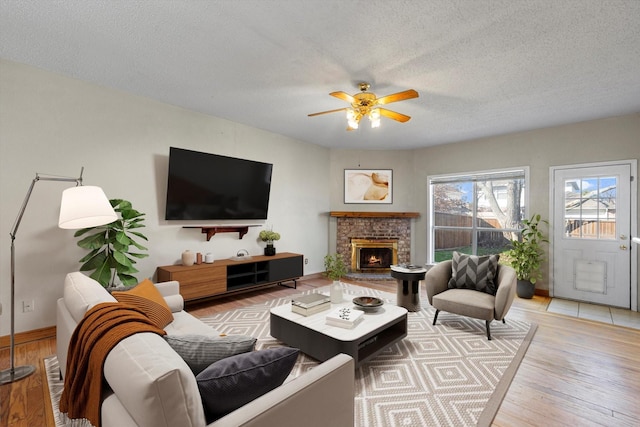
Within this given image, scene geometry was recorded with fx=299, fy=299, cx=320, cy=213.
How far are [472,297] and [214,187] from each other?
11.5ft

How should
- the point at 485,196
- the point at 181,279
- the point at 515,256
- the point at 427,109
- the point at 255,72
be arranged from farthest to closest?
the point at 485,196
the point at 515,256
the point at 427,109
the point at 181,279
the point at 255,72

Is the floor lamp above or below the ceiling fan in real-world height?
below

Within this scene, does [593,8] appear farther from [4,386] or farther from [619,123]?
[4,386]

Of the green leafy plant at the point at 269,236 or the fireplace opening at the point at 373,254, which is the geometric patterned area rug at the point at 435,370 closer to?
the green leafy plant at the point at 269,236

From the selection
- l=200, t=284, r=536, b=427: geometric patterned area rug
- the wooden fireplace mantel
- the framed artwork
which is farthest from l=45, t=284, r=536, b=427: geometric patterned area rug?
the framed artwork

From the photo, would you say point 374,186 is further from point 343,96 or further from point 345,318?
point 345,318

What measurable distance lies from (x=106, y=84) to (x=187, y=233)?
6.43ft

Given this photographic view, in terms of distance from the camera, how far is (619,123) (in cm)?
403

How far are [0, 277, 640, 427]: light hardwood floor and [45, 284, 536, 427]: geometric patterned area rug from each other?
8 centimetres

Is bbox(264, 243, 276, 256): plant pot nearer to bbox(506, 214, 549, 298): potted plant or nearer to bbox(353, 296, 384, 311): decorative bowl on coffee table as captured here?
bbox(353, 296, 384, 311): decorative bowl on coffee table

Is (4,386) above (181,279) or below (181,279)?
below

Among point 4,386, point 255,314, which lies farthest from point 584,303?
point 4,386

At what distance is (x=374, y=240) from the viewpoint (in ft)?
19.7

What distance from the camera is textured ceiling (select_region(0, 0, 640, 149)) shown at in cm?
204
